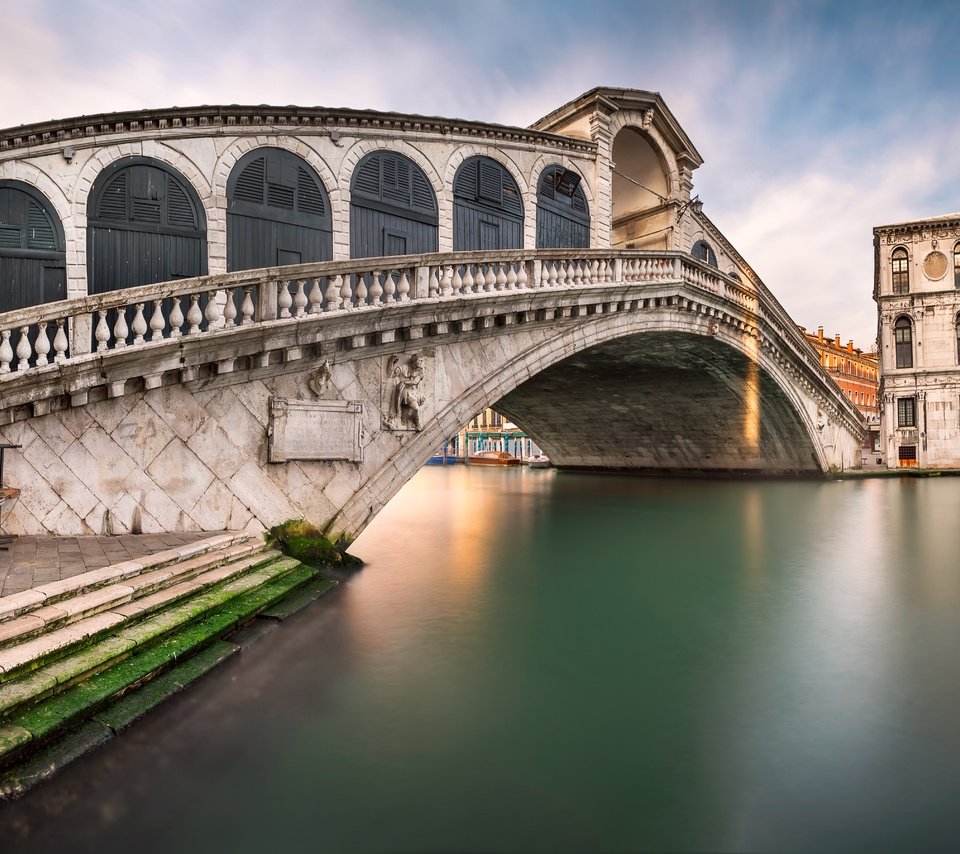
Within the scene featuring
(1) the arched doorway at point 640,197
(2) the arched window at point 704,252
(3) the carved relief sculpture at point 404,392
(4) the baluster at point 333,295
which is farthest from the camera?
(2) the arched window at point 704,252

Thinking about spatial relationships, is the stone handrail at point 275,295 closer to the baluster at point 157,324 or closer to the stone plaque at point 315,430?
the baluster at point 157,324

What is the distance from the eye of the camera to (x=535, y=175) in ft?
43.0

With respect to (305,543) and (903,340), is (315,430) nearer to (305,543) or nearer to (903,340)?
(305,543)

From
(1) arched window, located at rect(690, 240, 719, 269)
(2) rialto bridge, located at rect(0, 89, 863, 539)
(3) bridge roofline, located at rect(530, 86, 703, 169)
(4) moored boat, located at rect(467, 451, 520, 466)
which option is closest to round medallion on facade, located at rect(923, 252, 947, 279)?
(1) arched window, located at rect(690, 240, 719, 269)

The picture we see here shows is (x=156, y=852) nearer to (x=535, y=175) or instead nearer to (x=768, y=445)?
(x=535, y=175)

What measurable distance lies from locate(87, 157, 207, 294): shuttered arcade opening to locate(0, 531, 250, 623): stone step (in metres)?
4.76

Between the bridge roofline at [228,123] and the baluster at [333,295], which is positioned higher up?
the bridge roofline at [228,123]

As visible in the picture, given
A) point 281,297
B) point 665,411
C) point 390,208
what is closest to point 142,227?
point 281,297

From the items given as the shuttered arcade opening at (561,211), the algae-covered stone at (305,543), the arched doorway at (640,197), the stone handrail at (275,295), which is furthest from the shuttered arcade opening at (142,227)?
the arched doorway at (640,197)

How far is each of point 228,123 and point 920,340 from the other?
33105 millimetres

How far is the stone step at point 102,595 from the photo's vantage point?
366 cm

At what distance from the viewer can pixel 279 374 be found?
7.58 m

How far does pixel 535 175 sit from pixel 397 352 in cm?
674

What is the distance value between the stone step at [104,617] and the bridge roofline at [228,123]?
6.67 metres
